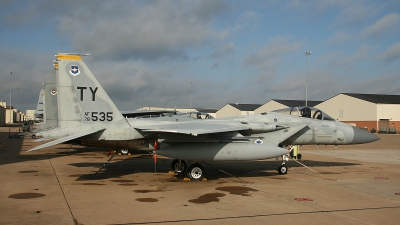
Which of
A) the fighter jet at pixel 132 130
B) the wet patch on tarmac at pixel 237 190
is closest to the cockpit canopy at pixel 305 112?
the fighter jet at pixel 132 130

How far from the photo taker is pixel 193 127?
43.7 feet

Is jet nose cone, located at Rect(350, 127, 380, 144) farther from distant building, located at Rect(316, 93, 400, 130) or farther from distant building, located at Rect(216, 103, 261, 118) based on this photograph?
distant building, located at Rect(216, 103, 261, 118)

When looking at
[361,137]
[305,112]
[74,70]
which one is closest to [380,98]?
[361,137]

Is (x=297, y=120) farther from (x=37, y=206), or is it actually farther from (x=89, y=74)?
(x=37, y=206)

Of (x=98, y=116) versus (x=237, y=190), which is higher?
(x=98, y=116)

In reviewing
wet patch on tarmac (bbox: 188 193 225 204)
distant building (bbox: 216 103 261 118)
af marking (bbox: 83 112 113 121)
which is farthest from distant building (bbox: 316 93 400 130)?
wet patch on tarmac (bbox: 188 193 225 204)

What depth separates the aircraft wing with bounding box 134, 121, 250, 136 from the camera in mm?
12289

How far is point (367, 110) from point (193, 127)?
5904cm

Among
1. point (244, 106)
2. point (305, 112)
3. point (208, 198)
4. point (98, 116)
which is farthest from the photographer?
point (244, 106)

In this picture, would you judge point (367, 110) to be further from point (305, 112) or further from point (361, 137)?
point (305, 112)

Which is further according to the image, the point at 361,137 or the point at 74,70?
the point at 361,137

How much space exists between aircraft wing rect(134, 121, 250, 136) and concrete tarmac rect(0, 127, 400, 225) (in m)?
1.78

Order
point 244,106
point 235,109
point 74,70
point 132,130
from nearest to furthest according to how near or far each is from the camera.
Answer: point 74,70 < point 132,130 < point 235,109 < point 244,106

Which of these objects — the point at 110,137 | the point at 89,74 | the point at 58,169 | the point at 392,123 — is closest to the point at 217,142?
the point at 110,137
